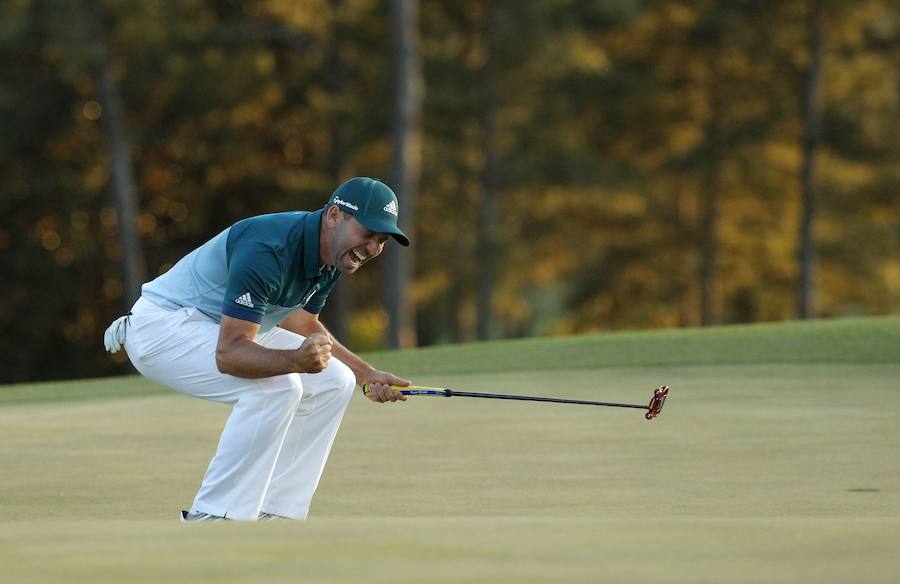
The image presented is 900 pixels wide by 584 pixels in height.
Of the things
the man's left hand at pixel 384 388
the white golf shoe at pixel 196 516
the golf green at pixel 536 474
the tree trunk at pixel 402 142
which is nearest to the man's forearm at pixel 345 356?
the man's left hand at pixel 384 388

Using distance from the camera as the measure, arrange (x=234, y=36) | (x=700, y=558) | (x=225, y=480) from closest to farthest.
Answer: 1. (x=700, y=558)
2. (x=225, y=480)
3. (x=234, y=36)

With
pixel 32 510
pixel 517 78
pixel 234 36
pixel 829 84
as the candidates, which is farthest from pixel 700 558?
pixel 829 84

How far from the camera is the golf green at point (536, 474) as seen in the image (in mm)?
3395

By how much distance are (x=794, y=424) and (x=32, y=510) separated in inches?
170

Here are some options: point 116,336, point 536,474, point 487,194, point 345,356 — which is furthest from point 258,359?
point 487,194

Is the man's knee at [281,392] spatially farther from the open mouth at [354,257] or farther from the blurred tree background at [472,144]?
the blurred tree background at [472,144]

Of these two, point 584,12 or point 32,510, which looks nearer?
point 32,510

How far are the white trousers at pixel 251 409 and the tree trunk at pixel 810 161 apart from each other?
85.3ft

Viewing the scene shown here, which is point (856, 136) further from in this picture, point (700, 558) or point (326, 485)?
point (700, 558)

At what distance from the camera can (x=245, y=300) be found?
532 cm

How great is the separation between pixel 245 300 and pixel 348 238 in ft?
1.40

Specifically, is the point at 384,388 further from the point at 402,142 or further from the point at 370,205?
the point at 402,142

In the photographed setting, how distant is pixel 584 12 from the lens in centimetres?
3406

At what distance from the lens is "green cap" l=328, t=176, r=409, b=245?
5.41 metres
